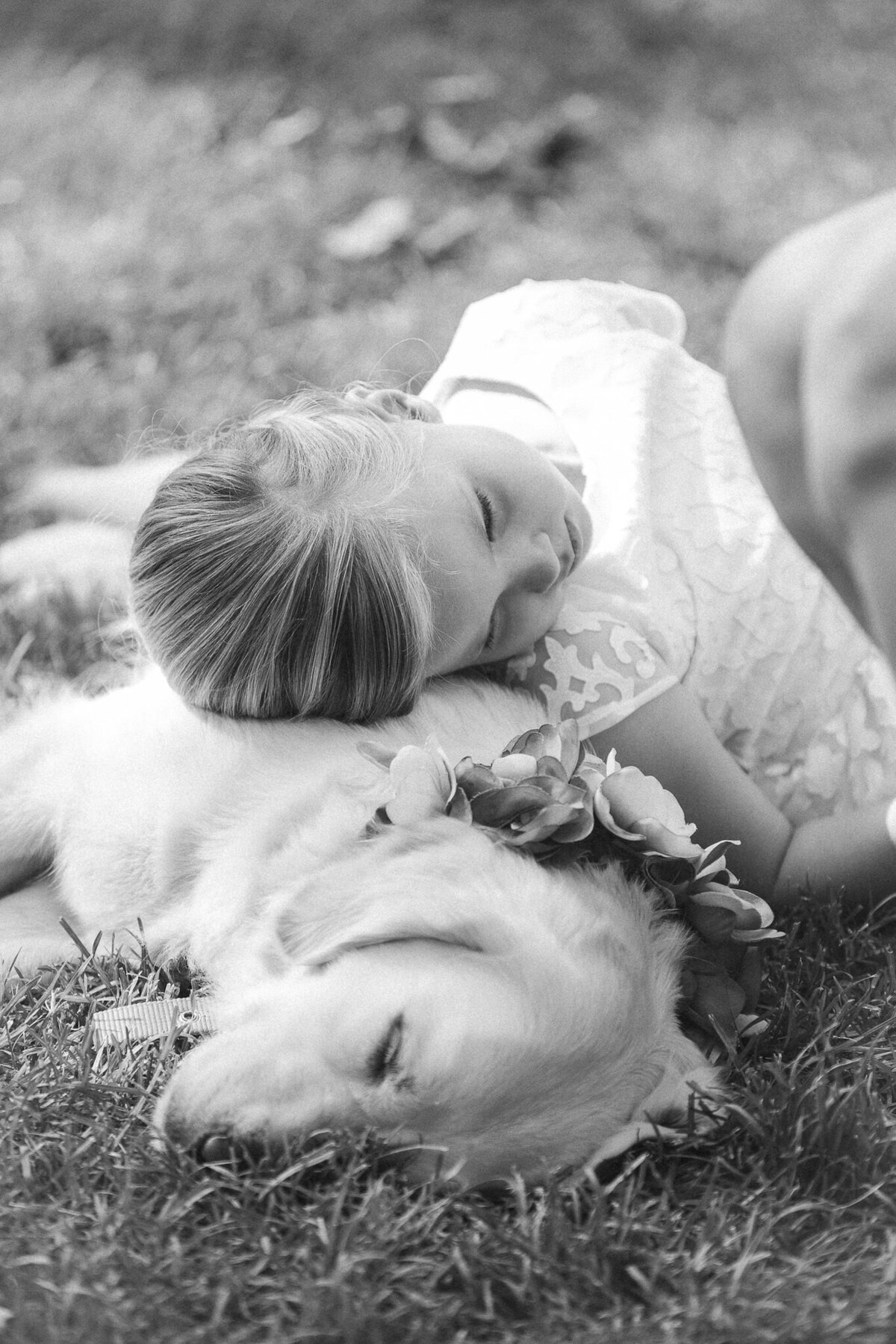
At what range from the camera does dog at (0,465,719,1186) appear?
78.7 inches

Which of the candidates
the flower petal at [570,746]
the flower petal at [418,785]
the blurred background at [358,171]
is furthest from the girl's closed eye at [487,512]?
the blurred background at [358,171]

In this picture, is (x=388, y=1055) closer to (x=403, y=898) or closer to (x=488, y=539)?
(x=403, y=898)

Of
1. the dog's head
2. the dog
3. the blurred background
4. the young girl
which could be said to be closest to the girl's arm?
the young girl

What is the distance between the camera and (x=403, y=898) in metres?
2.17

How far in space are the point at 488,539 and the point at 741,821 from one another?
0.74 metres

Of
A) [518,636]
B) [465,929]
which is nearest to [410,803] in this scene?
[465,929]

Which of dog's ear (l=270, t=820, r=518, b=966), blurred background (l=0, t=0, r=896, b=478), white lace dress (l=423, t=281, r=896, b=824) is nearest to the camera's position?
dog's ear (l=270, t=820, r=518, b=966)

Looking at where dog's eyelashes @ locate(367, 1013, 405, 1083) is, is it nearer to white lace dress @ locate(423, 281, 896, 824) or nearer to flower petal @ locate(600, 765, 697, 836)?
flower petal @ locate(600, 765, 697, 836)

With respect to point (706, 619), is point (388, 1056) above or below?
above

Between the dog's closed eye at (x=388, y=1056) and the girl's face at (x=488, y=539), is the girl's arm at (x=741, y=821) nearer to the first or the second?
the girl's face at (x=488, y=539)

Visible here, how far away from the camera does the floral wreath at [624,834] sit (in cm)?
231

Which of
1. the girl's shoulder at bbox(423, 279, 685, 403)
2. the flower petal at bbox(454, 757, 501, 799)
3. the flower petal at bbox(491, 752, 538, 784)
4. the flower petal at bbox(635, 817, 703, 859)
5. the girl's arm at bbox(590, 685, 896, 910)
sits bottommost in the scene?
the girl's arm at bbox(590, 685, 896, 910)

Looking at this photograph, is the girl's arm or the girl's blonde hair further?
the girl's arm

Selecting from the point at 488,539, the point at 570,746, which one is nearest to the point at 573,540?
the point at 488,539
